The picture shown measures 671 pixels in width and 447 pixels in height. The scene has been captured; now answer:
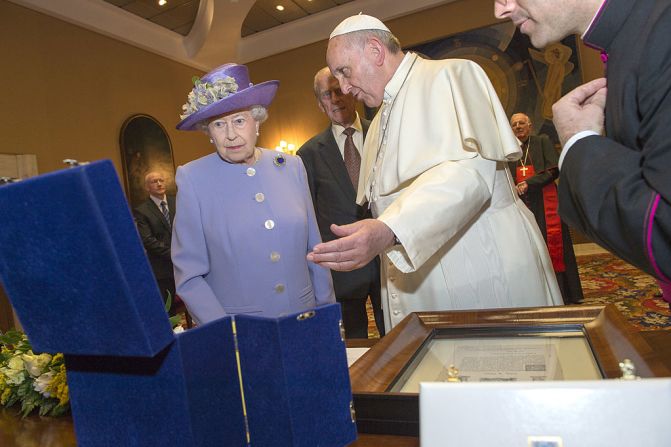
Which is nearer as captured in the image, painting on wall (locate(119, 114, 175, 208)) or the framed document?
the framed document

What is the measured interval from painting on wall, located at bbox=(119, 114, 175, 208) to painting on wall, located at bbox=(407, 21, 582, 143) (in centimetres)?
581

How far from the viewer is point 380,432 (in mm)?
847

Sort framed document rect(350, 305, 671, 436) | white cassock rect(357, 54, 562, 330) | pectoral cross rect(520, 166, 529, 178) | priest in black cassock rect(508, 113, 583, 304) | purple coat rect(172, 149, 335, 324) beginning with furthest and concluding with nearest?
pectoral cross rect(520, 166, 529, 178) → priest in black cassock rect(508, 113, 583, 304) → purple coat rect(172, 149, 335, 324) → white cassock rect(357, 54, 562, 330) → framed document rect(350, 305, 671, 436)

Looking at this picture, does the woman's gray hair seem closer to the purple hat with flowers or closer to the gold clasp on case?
the purple hat with flowers

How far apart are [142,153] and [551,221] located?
6948 mm

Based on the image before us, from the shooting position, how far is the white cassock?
1684mm

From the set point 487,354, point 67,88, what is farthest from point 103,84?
point 487,354

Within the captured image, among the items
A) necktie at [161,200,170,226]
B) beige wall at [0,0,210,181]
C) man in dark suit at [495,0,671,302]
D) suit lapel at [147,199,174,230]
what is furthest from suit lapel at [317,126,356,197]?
beige wall at [0,0,210,181]

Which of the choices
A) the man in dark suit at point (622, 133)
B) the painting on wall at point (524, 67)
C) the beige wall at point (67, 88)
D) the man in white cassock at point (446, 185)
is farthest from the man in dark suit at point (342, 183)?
the painting on wall at point (524, 67)

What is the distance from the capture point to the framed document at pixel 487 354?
0.84m

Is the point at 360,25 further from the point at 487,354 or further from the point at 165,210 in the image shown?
the point at 165,210

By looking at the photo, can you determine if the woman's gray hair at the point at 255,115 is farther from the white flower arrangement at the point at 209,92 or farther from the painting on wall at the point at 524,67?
the painting on wall at the point at 524,67

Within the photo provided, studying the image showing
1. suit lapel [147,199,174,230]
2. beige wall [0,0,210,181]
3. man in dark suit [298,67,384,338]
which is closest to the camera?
man in dark suit [298,67,384,338]

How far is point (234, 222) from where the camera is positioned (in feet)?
6.44
